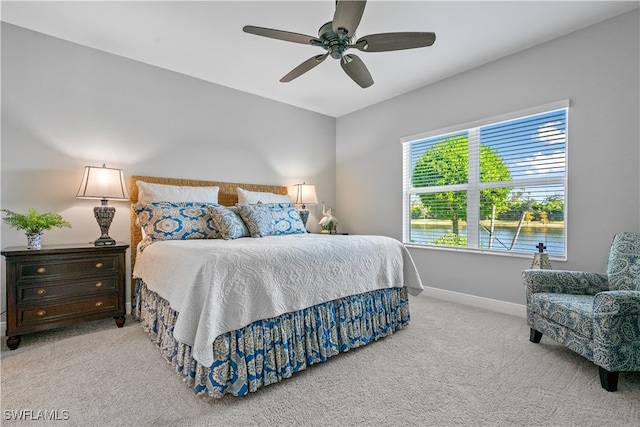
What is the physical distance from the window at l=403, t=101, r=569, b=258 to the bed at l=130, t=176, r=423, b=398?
1.29 metres

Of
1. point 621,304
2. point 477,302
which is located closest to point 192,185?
point 477,302

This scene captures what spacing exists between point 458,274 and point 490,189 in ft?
A: 3.44

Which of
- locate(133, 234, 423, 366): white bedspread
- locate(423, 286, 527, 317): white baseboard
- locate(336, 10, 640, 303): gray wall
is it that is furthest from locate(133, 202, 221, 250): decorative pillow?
locate(423, 286, 527, 317): white baseboard

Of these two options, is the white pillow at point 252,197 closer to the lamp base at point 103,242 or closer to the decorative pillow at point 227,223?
the decorative pillow at point 227,223

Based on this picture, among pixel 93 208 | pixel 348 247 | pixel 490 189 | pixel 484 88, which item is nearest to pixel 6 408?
pixel 93 208

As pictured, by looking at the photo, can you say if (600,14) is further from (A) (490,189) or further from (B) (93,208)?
(B) (93,208)

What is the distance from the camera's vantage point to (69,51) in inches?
113

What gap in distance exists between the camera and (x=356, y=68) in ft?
7.79

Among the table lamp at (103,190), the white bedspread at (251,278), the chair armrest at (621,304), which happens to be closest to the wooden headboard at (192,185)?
the table lamp at (103,190)

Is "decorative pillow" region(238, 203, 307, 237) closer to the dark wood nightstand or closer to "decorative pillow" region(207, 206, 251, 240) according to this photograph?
"decorative pillow" region(207, 206, 251, 240)

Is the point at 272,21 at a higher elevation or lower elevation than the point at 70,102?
higher

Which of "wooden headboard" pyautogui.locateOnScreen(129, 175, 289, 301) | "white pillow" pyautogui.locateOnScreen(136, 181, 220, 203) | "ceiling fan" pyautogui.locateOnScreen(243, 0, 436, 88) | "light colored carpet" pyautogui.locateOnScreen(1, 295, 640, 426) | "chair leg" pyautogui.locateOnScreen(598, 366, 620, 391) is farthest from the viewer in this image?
"wooden headboard" pyautogui.locateOnScreen(129, 175, 289, 301)

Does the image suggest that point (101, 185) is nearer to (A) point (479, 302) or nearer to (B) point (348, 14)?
(B) point (348, 14)

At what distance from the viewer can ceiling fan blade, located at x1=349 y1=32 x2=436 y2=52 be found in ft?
6.41
